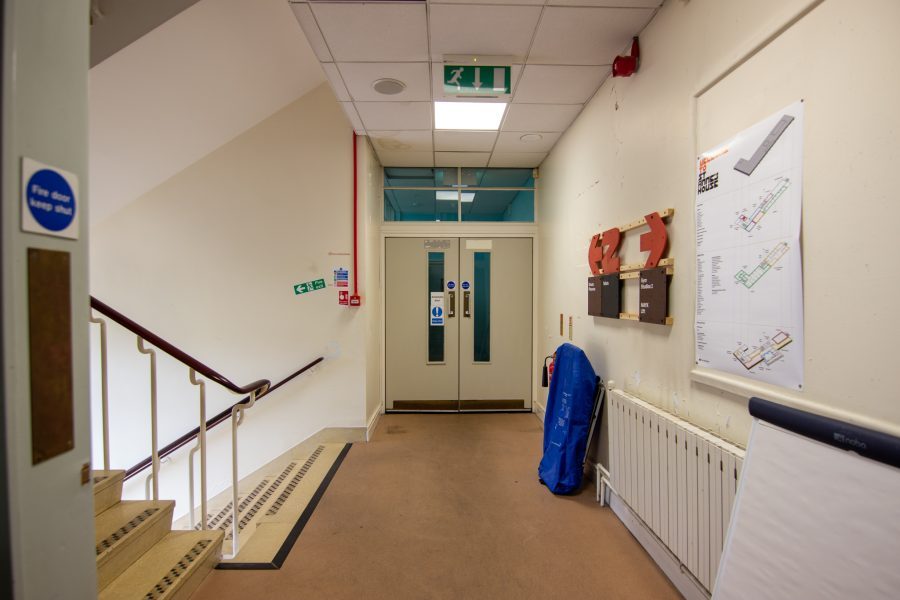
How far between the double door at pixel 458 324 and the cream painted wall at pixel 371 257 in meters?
0.24

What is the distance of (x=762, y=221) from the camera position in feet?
4.54

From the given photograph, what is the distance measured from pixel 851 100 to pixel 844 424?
0.90 meters

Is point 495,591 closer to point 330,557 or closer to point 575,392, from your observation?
point 330,557

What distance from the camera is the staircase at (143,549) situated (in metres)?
1.60

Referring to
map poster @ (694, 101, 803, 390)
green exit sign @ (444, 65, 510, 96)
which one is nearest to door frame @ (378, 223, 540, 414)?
green exit sign @ (444, 65, 510, 96)

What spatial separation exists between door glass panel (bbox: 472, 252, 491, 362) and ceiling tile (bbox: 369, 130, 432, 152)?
4.71 ft

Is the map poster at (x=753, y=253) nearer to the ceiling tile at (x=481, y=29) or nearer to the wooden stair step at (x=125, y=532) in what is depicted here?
the ceiling tile at (x=481, y=29)

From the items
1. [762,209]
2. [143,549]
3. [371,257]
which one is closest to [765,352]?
[762,209]

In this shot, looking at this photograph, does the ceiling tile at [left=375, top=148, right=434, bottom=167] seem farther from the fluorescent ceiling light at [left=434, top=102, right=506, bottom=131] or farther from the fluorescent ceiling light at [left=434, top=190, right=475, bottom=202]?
the fluorescent ceiling light at [left=434, top=102, right=506, bottom=131]

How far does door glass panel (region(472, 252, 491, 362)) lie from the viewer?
4672mm

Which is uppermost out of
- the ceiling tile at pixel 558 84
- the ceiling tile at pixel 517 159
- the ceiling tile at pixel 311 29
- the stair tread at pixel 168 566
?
the ceiling tile at pixel 517 159

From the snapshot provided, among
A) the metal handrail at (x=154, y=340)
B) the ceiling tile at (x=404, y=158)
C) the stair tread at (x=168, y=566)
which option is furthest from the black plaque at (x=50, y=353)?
the ceiling tile at (x=404, y=158)

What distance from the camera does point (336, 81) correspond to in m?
2.69

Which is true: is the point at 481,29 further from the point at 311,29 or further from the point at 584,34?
the point at 311,29
